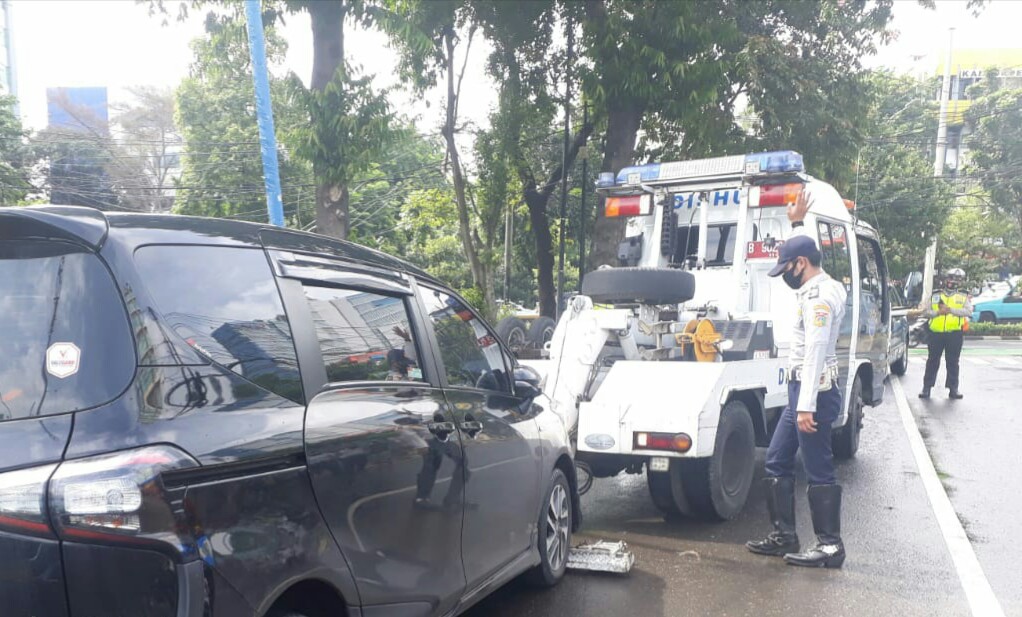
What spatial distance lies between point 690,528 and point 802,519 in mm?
952

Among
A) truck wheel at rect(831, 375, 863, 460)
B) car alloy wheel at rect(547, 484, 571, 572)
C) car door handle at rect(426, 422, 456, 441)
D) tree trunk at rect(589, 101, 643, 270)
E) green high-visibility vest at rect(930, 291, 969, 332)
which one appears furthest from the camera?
tree trunk at rect(589, 101, 643, 270)

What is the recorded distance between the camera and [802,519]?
22.3 feet

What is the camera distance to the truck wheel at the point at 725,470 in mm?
6289

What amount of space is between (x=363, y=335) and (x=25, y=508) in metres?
1.46

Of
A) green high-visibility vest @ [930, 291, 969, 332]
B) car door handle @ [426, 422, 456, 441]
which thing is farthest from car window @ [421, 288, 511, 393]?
green high-visibility vest @ [930, 291, 969, 332]

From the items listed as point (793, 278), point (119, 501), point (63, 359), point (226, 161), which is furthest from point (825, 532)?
point (226, 161)

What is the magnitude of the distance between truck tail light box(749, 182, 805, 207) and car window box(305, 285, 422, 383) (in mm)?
4939

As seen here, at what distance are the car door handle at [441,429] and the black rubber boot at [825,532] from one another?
2887 mm

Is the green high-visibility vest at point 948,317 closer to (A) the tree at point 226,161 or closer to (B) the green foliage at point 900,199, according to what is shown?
(B) the green foliage at point 900,199

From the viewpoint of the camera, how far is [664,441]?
5.98 m

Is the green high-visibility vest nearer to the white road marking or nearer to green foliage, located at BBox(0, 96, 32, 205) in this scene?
the white road marking

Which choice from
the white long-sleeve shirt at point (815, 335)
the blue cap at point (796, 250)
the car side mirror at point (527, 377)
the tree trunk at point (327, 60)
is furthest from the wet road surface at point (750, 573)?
the tree trunk at point (327, 60)

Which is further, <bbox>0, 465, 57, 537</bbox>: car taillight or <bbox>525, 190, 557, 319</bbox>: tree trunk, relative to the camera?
<bbox>525, 190, 557, 319</bbox>: tree trunk

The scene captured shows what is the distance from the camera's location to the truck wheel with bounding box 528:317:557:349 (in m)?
8.49
